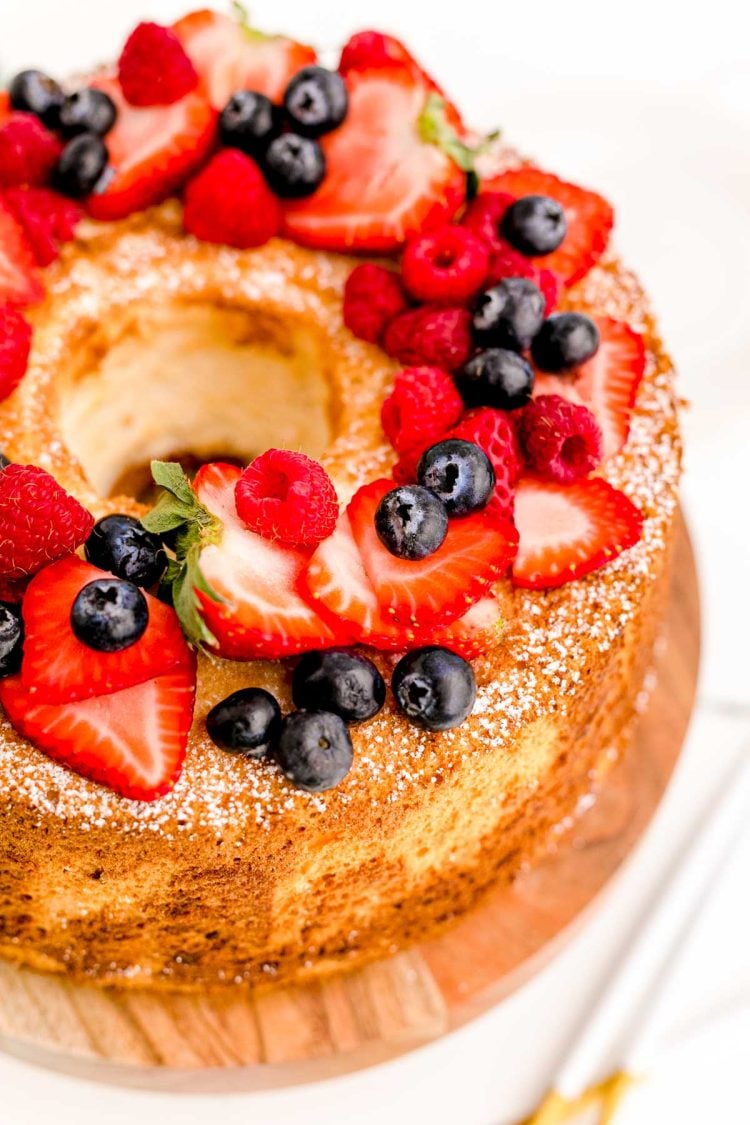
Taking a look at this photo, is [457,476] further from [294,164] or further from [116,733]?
[294,164]

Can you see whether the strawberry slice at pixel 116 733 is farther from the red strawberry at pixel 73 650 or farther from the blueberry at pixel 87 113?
the blueberry at pixel 87 113

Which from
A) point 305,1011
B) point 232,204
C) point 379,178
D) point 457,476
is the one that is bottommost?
point 305,1011

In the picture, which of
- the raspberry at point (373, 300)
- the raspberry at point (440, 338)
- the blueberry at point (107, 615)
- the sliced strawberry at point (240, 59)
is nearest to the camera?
the blueberry at point (107, 615)

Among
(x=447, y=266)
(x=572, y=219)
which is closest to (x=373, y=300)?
(x=447, y=266)

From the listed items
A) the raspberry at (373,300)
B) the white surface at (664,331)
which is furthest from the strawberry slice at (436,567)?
the white surface at (664,331)

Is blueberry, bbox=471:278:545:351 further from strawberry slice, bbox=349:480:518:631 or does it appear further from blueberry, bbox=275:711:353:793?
blueberry, bbox=275:711:353:793
